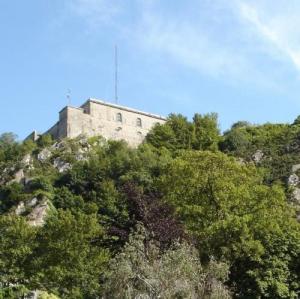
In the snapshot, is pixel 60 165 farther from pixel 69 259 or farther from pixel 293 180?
pixel 69 259

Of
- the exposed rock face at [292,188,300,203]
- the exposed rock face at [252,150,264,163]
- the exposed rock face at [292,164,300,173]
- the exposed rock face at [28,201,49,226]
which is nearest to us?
the exposed rock face at [292,188,300,203]

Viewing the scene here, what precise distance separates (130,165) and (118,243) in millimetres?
39911

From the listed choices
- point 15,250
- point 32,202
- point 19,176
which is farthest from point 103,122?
point 15,250

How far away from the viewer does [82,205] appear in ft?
203

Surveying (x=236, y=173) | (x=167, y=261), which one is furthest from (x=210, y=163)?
(x=167, y=261)

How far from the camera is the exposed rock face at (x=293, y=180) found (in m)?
63.6

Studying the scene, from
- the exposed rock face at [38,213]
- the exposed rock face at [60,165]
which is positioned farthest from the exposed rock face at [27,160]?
the exposed rock face at [38,213]

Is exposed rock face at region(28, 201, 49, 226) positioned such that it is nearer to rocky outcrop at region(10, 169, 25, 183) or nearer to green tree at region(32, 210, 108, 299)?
rocky outcrop at region(10, 169, 25, 183)

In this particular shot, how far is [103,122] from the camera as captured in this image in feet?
265

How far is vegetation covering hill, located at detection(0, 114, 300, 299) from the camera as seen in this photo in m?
24.3

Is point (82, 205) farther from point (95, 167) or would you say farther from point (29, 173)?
point (29, 173)

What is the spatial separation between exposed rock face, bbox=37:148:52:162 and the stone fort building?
332cm

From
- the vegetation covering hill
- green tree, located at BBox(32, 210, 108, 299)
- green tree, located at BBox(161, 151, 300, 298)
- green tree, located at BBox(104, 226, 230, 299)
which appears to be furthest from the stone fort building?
green tree, located at BBox(104, 226, 230, 299)

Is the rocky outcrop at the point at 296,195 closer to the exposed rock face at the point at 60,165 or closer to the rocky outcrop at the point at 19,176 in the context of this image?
the exposed rock face at the point at 60,165
